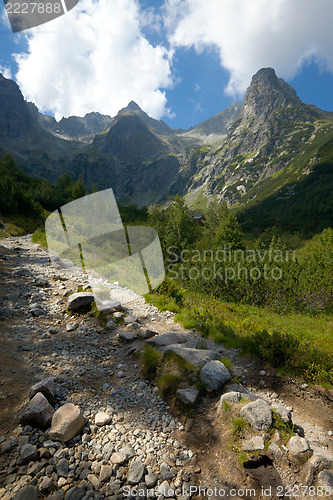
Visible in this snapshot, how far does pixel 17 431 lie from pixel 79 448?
1204mm

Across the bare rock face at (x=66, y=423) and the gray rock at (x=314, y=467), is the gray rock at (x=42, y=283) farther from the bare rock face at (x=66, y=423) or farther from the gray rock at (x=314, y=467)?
the gray rock at (x=314, y=467)

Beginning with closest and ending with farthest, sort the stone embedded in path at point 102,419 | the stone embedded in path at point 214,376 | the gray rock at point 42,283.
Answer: the stone embedded in path at point 102,419 < the stone embedded in path at point 214,376 < the gray rock at point 42,283

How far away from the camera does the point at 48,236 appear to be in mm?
27172

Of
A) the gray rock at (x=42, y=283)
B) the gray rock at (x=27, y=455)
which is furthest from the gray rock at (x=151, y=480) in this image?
the gray rock at (x=42, y=283)

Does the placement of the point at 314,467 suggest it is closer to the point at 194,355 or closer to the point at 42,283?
the point at 194,355

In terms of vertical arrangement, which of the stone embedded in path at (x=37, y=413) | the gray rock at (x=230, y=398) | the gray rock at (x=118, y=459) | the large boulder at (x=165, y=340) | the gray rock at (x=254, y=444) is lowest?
the large boulder at (x=165, y=340)

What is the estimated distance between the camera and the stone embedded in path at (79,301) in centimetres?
1028

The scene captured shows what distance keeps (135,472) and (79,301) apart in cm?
754

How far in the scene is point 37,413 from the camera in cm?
447

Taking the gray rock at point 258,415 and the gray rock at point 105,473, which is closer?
the gray rock at point 105,473

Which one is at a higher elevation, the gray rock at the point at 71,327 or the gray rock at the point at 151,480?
the gray rock at the point at 71,327

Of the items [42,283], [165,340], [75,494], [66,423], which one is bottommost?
[165,340]

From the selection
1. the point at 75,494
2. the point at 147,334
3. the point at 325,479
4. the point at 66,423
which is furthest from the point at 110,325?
the point at 325,479

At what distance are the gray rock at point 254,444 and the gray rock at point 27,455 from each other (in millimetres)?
3611
